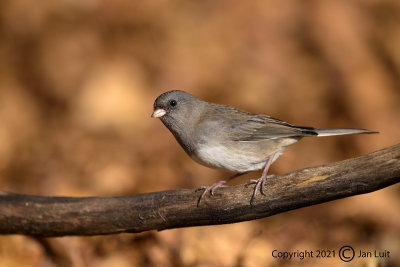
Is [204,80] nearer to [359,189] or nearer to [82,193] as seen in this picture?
[82,193]

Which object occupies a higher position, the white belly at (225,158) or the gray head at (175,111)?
the gray head at (175,111)

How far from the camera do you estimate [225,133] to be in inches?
105

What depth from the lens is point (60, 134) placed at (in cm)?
477

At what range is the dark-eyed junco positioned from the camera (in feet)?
8.45

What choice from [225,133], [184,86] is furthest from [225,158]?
[184,86]

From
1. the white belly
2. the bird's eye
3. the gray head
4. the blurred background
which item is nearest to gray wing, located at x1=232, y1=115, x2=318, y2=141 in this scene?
the white belly

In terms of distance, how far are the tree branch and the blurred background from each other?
81 cm

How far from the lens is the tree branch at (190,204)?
2.14m

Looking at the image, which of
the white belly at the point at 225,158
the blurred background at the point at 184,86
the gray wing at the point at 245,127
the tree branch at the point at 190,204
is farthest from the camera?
the blurred background at the point at 184,86

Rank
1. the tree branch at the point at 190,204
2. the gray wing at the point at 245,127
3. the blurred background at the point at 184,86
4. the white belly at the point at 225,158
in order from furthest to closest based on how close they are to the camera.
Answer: the blurred background at the point at 184,86
the gray wing at the point at 245,127
the white belly at the point at 225,158
the tree branch at the point at 190,204

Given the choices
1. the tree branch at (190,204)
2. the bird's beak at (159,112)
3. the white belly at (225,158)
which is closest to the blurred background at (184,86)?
the tree branch at (190,204)

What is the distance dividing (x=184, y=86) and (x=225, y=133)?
90.9 inches

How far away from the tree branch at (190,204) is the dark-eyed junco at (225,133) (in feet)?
0.45

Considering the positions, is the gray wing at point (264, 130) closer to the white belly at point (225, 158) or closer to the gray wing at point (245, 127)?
the gray wing at point (245, 127)
